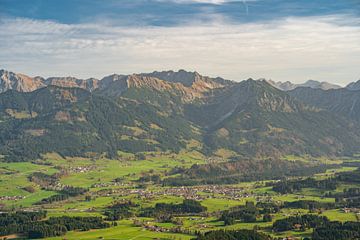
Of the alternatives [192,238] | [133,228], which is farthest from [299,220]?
[133,228]

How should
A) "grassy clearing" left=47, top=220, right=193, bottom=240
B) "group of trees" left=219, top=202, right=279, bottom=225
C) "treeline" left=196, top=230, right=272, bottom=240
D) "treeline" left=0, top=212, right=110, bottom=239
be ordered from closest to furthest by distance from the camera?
"treeline" left=196, top=230, right=272, bottom=240
"grassy clearing" left=47, top=220, right=193, bottom=240
"treeline" left=0, top=212, right=110, bottom=239
"group of trees" left=219, top=202, right=279, bottom=225

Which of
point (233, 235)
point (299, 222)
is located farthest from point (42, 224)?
point (299, 222)

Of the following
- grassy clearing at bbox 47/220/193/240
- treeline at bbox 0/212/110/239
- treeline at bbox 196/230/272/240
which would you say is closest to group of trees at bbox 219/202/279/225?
treeline at bbox 196/230/272/240

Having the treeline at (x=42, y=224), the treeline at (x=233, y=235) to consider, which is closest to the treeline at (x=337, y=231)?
the treeline at (x=233, y=235)

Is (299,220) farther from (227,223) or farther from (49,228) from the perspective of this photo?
(49,228)

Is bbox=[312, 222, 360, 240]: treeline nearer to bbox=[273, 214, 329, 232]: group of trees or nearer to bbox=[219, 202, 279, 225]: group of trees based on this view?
bbox=[273, 214, 329, 232]: group of trees

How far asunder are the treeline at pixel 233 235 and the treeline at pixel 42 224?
4393 centimetres

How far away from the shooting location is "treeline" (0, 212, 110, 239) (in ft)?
563

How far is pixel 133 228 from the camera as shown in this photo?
→ 175 metres

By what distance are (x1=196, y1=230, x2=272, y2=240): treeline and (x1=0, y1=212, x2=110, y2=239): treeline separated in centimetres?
4393

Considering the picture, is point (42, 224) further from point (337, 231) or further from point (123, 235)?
point (337, 231)

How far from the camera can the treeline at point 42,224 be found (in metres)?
172

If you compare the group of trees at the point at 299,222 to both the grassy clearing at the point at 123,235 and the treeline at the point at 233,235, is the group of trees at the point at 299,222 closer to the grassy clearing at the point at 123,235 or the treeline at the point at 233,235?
the treeline at the point at 233,235

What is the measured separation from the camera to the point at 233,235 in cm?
15212
